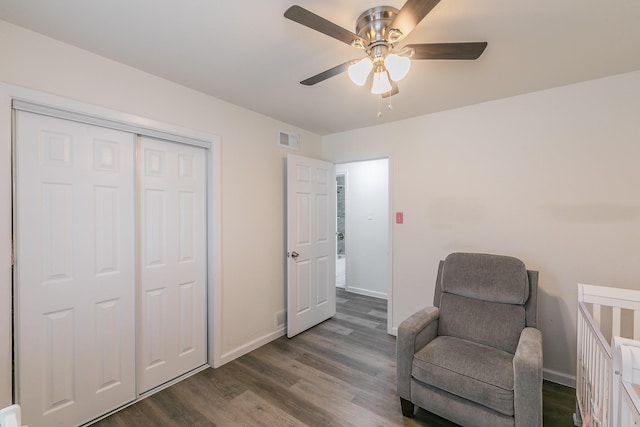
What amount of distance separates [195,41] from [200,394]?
8.07 feet

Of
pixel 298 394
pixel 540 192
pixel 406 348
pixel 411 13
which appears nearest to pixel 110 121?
pixel 411 13

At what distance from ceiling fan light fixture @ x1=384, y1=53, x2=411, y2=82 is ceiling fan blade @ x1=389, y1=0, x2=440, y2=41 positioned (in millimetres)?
100

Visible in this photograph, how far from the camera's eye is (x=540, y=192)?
233 centimetres

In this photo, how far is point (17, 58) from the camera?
Answer: 154 centimetres

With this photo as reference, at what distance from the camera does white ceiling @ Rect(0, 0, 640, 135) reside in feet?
4.50

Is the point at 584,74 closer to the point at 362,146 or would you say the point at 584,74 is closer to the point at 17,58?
the point at 362,146

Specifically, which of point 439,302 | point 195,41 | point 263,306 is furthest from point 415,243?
point 195,41

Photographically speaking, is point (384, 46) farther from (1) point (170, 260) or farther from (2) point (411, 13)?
(1) point (170, 260)

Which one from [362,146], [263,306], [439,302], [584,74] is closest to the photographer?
[584,74]

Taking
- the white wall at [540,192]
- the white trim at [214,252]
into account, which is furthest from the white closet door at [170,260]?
the white wall at [540,192]

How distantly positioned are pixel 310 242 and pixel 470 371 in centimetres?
200

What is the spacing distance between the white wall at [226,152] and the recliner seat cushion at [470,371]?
64.7 inches

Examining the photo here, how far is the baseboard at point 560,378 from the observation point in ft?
7.26

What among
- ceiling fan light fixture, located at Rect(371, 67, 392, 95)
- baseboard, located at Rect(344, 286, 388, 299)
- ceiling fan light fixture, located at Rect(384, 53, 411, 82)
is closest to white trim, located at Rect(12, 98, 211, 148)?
ceiling fan light fixture, located at Rect(371, 67, 392, 95)
